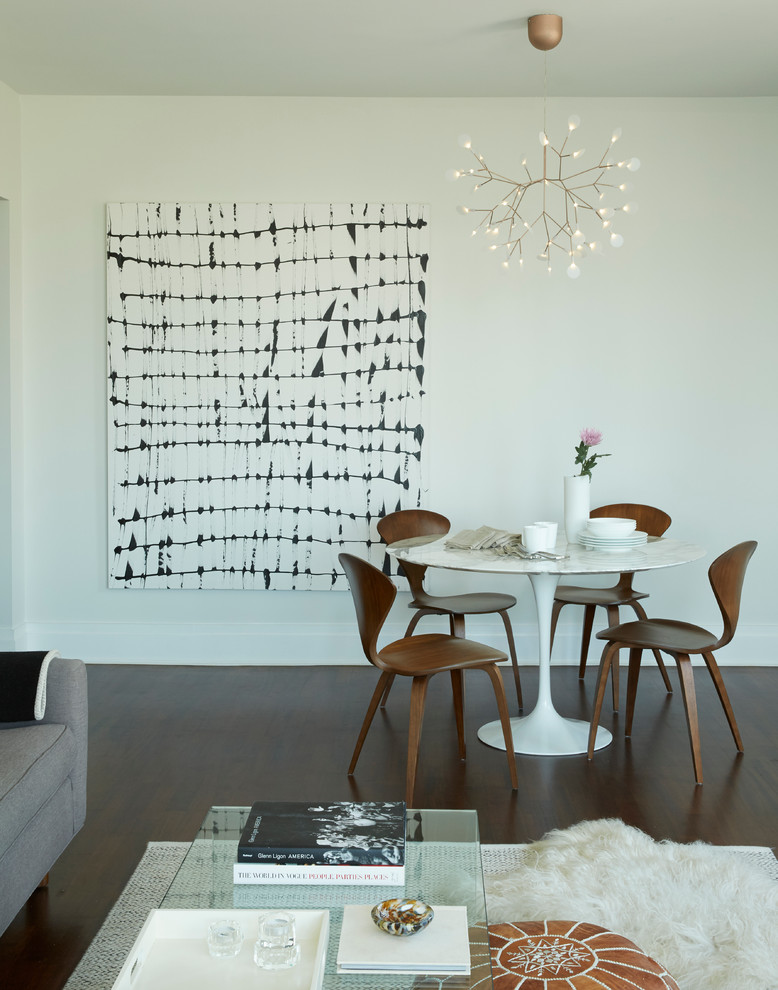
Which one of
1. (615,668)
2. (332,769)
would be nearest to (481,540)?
(615,668)

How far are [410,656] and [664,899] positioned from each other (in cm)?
115

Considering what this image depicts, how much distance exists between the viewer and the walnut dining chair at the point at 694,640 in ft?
10.2

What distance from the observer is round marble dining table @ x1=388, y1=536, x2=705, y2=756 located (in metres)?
3.03

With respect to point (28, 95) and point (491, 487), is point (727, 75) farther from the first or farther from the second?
point (28, 95)

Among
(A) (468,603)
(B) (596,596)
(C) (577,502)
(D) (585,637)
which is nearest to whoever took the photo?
(C) (577,502)

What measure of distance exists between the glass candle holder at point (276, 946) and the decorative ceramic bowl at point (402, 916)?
14 cm

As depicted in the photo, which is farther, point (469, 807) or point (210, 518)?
point (210, 518)

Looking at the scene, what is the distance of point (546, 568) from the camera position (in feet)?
9.90

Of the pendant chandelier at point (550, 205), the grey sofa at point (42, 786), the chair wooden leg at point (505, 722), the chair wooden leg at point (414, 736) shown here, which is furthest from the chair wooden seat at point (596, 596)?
the grey sofa at point (42, 786)

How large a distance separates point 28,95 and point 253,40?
1.41 metres

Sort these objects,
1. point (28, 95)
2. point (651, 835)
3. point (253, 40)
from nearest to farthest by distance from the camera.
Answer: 1. point (651, 835)
2. point (253, 40)
3. point (28, 95)

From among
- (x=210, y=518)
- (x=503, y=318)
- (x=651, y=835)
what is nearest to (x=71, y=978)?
(x=651, y=835)

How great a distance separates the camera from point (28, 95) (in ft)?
14.8

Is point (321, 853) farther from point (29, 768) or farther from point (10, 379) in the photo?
point (10, 379)
